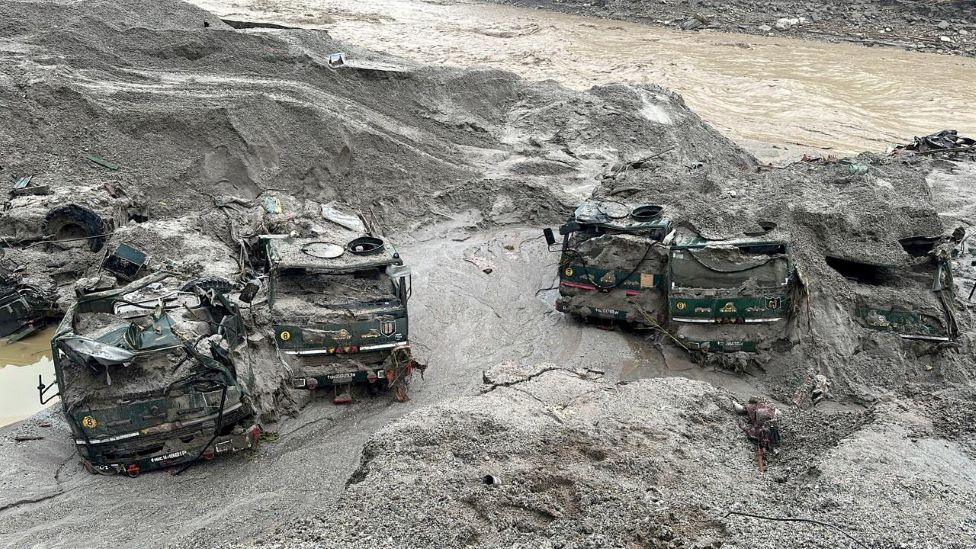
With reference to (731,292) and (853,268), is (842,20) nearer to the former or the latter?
(853,268)

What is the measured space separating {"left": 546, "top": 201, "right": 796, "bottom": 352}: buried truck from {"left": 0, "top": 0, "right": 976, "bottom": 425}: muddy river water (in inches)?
485

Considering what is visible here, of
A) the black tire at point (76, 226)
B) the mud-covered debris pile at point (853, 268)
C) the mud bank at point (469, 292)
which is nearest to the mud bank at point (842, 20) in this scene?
the mud bank at point (469, 292)

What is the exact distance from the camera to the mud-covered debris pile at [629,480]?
6242 mm

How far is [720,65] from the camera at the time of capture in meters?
34.9

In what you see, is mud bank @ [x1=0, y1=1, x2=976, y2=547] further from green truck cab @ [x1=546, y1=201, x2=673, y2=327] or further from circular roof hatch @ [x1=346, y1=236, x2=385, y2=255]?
circular roof hatch @ [x1=346, y1=236, x2=385, y2=255]

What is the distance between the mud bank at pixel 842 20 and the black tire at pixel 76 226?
122 ft

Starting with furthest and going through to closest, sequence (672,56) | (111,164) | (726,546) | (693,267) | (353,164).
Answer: (672,56) < (353,164) < (111,164) < (693,267) < (726,546)

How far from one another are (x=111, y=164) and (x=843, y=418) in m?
15.0

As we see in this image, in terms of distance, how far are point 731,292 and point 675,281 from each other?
844 millimetres

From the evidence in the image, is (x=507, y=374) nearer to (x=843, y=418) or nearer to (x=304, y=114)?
(x=843, y=418)

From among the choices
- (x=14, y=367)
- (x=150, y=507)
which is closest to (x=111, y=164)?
(x=14, y=367)

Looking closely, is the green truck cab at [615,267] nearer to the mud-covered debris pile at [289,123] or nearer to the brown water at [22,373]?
the mud-covered debris pile at [289,123]

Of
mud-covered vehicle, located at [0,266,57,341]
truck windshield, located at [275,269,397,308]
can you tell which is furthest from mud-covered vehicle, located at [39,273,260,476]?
mud-covered vehicle, located at [0,266,57,341]

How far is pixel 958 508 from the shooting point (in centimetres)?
646
